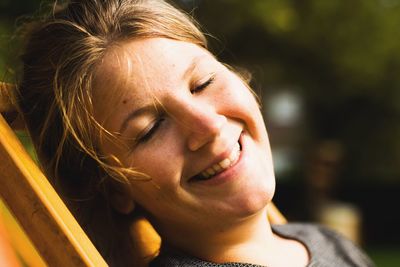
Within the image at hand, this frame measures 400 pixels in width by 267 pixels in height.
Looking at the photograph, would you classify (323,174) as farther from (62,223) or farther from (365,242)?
(62,223)

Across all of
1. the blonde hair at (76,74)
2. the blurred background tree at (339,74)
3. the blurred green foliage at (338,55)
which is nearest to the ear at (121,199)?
the blonde hair at (76,74)

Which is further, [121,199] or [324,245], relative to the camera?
[324,245]

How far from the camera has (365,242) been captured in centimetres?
1020

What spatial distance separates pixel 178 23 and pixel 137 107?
0.34m

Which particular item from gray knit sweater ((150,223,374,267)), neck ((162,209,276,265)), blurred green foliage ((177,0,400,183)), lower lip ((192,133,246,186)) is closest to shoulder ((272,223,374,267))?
gray knit sweater ((150,223,374,267))

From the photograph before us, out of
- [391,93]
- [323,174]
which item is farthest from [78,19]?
[391,93]

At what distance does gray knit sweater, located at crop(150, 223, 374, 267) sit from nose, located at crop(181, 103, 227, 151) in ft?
1.18

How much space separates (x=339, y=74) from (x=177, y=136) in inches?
365

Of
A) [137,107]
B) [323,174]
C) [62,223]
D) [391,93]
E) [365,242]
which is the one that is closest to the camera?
[62,223]

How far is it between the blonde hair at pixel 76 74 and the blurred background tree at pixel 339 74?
Result: 6.32m

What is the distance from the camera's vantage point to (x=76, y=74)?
65.8 inches

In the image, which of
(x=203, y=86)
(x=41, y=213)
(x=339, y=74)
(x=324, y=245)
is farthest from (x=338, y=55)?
(x=41, y=213)

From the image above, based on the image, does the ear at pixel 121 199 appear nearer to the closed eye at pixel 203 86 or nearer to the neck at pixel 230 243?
the neck at pixel 230 243

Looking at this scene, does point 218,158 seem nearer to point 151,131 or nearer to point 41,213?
point 151,131
